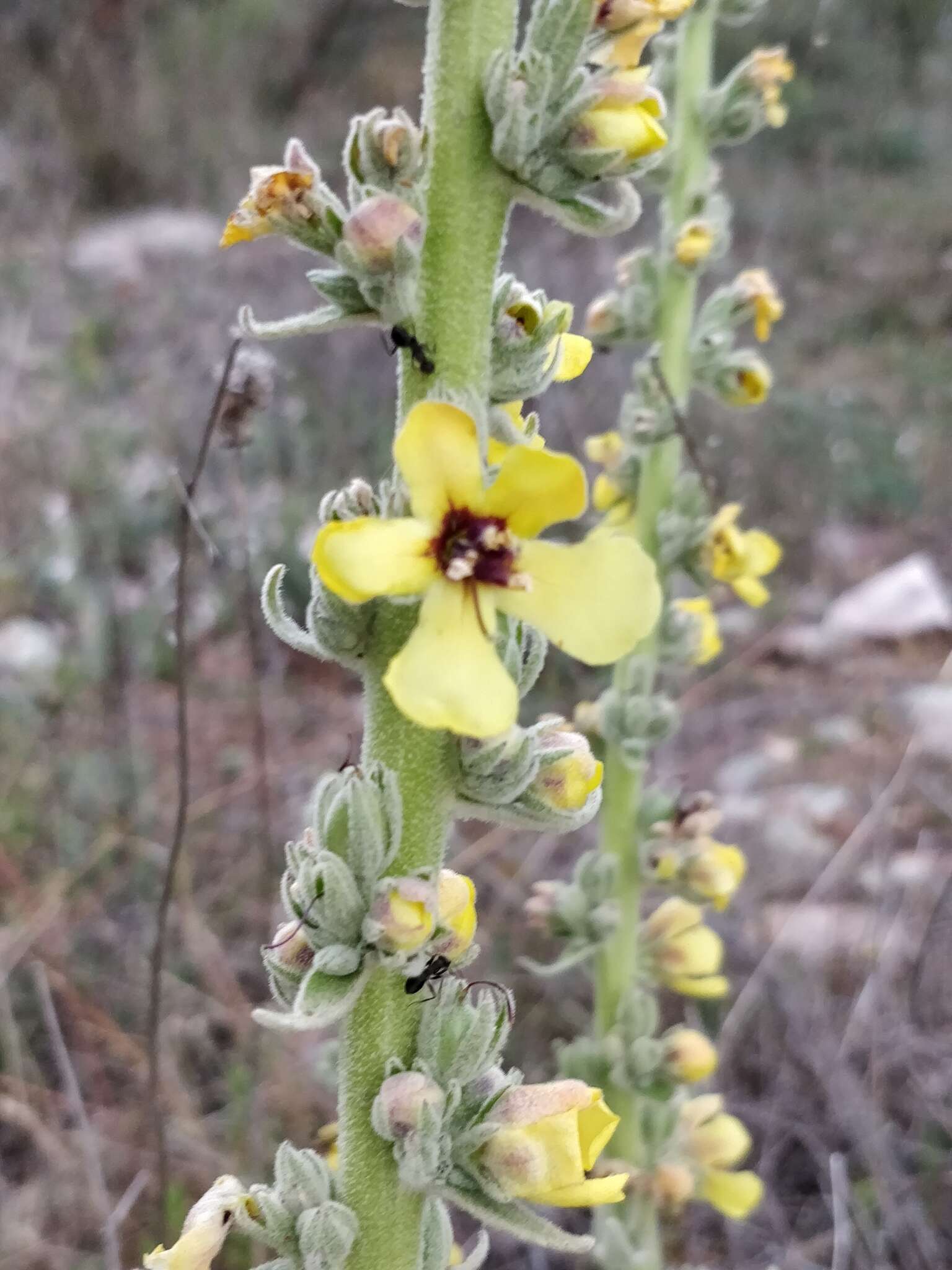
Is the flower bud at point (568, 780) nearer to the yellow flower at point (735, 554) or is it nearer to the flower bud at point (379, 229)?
the flower bud at point (379, 229)

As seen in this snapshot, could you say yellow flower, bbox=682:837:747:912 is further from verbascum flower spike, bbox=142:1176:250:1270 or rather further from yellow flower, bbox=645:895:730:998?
verbascum flower spike, bbox=142:1176:250:1270

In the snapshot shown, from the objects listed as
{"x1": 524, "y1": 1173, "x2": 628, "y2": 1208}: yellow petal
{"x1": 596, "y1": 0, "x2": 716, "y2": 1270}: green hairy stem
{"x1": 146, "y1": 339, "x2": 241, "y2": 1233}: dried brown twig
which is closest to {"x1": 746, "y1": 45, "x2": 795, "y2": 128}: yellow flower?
{"x1": 596, "y1": 0, "x2": 716, "y2": 1270}: green hairy stem

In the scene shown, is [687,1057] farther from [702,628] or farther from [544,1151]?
[544,1151]

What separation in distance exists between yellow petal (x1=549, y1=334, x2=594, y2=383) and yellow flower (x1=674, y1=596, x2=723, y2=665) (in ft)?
4.05

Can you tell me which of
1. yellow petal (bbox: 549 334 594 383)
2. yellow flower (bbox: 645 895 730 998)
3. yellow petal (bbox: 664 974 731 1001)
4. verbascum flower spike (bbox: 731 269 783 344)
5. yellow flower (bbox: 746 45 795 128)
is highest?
yellow flower (bbox: 746 45 795 128)

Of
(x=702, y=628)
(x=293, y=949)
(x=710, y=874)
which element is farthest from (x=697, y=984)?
(x=293, y=949)

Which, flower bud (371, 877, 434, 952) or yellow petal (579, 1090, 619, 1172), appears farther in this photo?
yellow petal (579, 1090, 619, 1172)

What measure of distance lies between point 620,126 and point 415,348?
Answer: 1.12ft

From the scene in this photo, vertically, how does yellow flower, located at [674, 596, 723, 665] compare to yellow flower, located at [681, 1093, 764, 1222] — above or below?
above

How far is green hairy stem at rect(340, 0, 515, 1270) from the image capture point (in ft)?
4.04

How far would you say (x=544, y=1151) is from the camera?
3.88 feet

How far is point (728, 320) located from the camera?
2756 millimetres

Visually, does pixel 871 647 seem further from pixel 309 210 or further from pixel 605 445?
pixel 309 210

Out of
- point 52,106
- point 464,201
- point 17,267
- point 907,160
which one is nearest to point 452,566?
point 464,201
